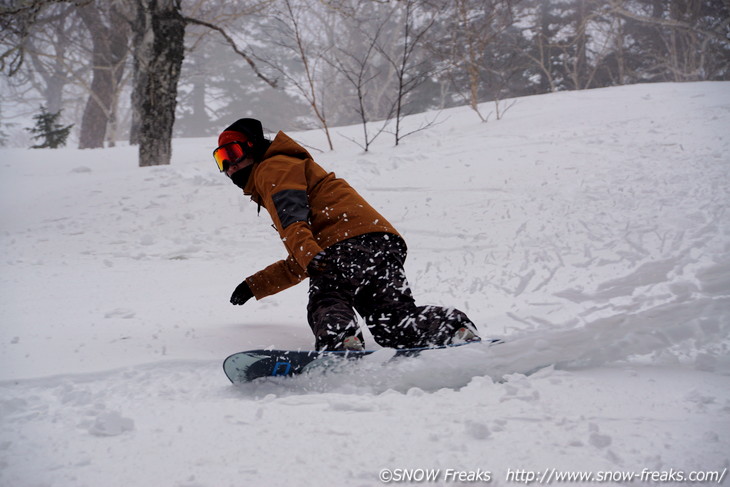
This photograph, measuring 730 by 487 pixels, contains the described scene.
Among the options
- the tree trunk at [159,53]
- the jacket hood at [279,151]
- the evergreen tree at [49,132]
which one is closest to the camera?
the jacket hood at [279,151]

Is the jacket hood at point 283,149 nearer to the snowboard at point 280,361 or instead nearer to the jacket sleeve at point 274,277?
the jacket sleeve at point 274,277

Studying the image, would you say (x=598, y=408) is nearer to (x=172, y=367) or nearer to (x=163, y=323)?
(x=172, y=367)

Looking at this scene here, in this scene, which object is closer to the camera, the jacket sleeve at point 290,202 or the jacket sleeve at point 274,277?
the jacket sleeve at point 290,202

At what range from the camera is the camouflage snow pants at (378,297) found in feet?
7.37

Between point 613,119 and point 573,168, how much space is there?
235 cm

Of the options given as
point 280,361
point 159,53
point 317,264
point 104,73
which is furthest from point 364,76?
point 280,361

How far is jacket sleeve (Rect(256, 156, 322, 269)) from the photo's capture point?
213 centimetres

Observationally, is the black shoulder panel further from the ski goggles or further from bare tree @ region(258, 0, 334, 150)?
bare tree @ region(258, 0, 334, 150)

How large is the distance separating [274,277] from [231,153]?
655 mm

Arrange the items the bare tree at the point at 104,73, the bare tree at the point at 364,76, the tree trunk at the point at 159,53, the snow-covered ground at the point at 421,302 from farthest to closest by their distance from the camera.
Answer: the bare tree at the point at 104,73, the bare tree at the point at 364,76, the tree trunk at the point at 159,53, the snow-covered ground at the point at 421,302

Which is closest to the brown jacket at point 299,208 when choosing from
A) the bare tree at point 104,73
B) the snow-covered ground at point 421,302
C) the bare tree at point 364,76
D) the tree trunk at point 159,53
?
the snow-covered ground at point 421,302

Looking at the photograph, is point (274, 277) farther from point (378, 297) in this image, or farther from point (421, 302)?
point (421, 302)

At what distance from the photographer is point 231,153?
8.16 ft

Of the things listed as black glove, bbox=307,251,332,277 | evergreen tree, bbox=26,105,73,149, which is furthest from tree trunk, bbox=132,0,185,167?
evergreen tree, bbox=26,105,73,149
